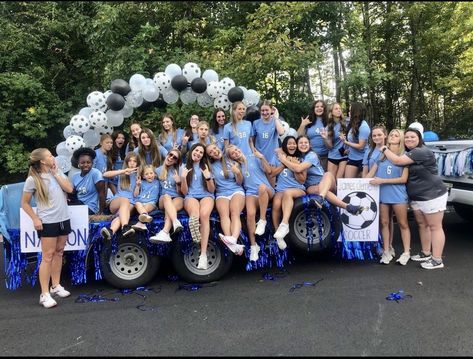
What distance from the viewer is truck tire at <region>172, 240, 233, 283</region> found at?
15.5 ft

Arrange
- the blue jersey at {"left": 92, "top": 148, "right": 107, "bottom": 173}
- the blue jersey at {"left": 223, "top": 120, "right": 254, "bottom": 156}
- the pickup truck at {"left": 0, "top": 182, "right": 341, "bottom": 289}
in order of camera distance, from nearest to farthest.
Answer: the pickup truck at {"left": 0, "top": 182, "right": 341, "bottom": 289} → the blue jersey at {"left": 223, "top": 120, "right": 254, "bottom": 156} → the blue jersey at {"left": 92, "top": 148, "right": 107, "bottom": 173}

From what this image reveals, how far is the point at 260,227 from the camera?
4.74m

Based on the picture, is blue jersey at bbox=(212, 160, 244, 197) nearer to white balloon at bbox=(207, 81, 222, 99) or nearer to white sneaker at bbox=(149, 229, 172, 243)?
white sneaker at bbox=(149, 229, 172, 243)

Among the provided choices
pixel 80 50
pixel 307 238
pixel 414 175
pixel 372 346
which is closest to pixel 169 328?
pixel 372 346

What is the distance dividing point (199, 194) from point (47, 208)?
1531mm

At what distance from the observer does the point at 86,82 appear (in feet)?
37.7

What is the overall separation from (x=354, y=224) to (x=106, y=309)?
2799 millimetres

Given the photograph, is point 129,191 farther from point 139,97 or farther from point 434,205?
point 434,205

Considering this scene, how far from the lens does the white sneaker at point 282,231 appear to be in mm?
4688

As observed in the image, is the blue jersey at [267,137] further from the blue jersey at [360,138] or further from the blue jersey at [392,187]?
the blue jersey at [392,187]

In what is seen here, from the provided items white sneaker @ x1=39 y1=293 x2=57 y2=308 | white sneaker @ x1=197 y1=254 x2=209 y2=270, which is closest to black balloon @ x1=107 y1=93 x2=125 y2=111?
white sneaker @ x1=197 y1=254 x2=209 y2=270

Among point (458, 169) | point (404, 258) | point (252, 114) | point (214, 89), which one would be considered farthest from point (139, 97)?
point (458, 169)

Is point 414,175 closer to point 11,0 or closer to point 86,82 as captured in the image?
point 11,0

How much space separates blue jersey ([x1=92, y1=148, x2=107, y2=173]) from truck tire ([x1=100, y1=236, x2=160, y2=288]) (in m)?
1.40
